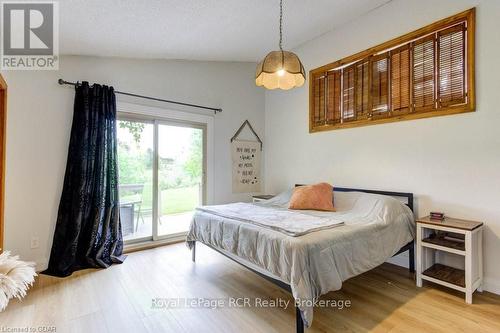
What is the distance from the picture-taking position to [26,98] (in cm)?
267

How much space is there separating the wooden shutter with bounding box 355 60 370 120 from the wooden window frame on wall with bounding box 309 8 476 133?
42mm

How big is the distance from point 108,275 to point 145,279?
0.43m

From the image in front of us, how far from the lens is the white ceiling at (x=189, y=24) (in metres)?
2.28

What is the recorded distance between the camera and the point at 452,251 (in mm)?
2172

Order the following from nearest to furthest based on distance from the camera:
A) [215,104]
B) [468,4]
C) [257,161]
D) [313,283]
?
[313,283]
[468,4]
[215,104]
[257,161]

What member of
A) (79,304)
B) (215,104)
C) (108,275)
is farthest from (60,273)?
(215,104)

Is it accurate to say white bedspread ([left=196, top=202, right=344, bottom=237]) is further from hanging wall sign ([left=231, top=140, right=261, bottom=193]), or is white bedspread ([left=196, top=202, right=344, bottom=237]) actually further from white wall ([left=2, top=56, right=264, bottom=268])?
white wall ([left=2, top=56, right=264, bottom=268])

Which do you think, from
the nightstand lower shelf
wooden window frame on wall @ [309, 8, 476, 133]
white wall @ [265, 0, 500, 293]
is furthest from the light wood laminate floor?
wooden window frame on wall @ [309, 8, 476, 133]

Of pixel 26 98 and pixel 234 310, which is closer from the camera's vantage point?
pixel 234 310

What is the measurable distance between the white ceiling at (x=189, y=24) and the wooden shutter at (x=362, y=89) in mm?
656

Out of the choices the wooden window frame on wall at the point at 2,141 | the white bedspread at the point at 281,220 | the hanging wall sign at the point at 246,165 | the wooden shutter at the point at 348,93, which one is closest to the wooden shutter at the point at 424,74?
the wooden shutter at the point at 348,93

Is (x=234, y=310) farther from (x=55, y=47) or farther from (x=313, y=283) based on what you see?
(x=55, y=47)

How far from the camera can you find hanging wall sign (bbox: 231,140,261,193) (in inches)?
172

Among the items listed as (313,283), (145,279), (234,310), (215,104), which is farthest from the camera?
(215,104)
